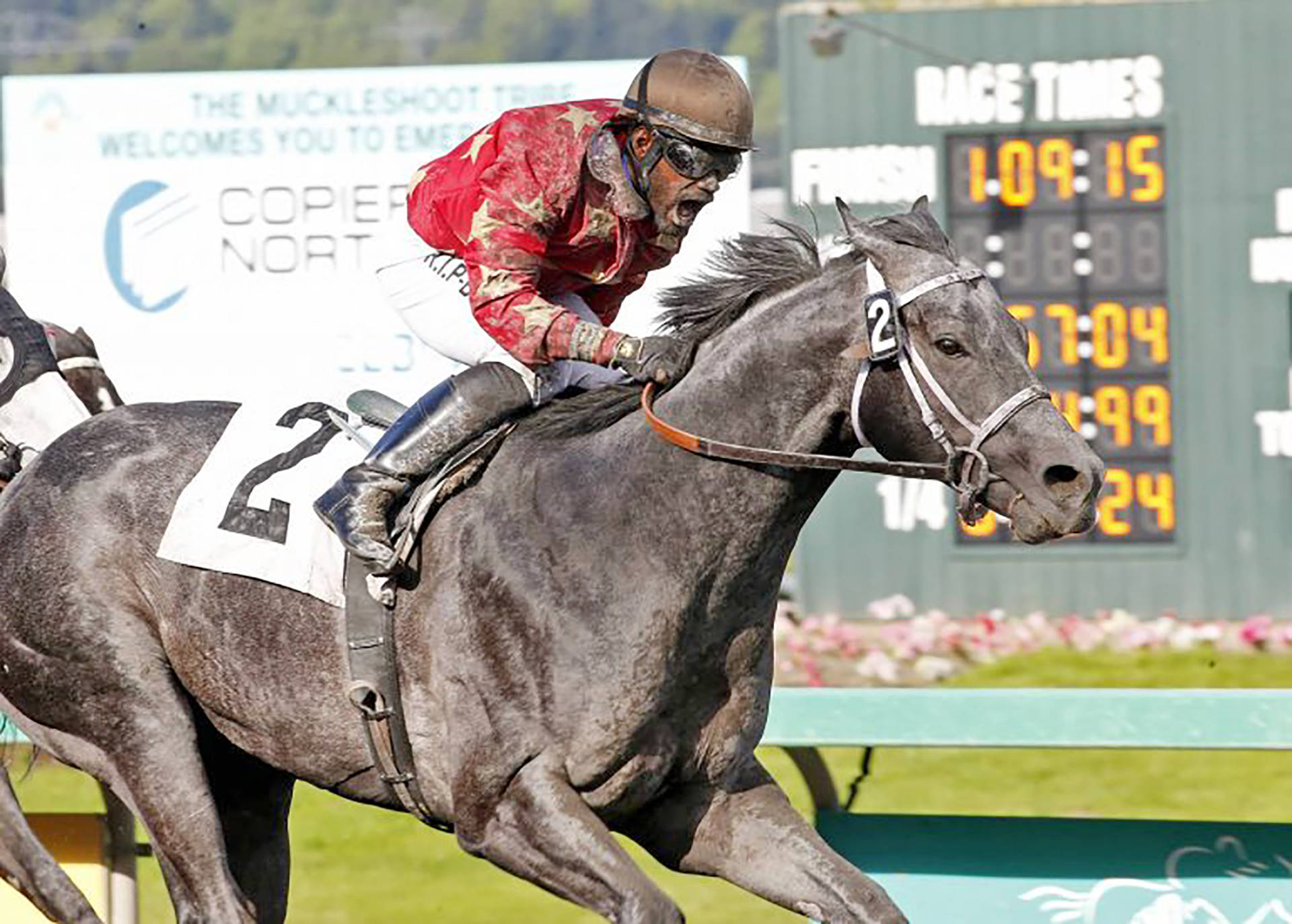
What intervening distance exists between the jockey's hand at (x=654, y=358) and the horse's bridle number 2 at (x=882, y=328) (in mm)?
349

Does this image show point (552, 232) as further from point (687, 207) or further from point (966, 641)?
point (966, 641)

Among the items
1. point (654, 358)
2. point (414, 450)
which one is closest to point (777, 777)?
point (414, 450)

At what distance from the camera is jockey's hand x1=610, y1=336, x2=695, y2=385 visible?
326 centimetres

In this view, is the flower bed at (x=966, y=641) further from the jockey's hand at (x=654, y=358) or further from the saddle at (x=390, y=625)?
the jockey's hand at (x=654, y=358)

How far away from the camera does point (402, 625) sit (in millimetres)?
3451

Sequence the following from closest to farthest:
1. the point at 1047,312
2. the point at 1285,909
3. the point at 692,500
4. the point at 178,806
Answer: the point at 692,500, the point at 178,806, the point at 1285,909, the point at 1047,312

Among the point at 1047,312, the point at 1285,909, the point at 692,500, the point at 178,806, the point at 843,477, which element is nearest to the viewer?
the point at 692,500

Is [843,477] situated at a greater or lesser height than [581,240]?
lesser

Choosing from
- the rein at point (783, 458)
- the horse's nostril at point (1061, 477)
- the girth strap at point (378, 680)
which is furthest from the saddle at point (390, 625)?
the horse's nostril at point (1061, 477)

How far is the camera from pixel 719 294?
3355mm

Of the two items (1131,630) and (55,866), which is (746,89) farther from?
(1131,630)

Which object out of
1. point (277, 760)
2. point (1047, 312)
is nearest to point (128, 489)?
point (277, 760)

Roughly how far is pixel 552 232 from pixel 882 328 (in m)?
0.57

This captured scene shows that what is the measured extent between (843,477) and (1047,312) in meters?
1.06
